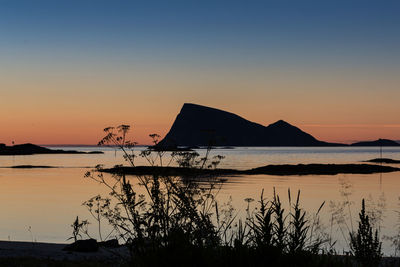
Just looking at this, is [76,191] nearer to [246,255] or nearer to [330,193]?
[330,193]

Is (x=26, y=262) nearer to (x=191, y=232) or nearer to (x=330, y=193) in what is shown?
(x=191, y=232)

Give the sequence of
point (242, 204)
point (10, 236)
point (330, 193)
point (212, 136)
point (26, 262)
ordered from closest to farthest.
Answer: point (212, 136) → point (26, 262) → point (10, 236) → point (242, 204) → point (330, 193)

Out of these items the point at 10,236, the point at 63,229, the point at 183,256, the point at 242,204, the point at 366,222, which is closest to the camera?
the point at 183,256

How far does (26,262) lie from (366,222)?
10.1 metres

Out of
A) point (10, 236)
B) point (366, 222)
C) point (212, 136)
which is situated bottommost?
point (10, 236)

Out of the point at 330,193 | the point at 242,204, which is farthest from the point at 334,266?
the point at 330,193

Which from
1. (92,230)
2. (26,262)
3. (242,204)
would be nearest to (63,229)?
(92,230)

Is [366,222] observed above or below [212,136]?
below

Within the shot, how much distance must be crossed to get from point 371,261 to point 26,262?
997 cm

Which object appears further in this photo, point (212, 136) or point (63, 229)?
point (63, 229)

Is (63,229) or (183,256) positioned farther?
(63,229)

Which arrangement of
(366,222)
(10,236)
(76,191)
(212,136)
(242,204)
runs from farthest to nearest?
(76,191) → (242,204) → (10,236) → (212,136) → (366,222)

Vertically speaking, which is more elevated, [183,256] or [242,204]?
[183,256]

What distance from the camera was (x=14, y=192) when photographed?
158 feet
